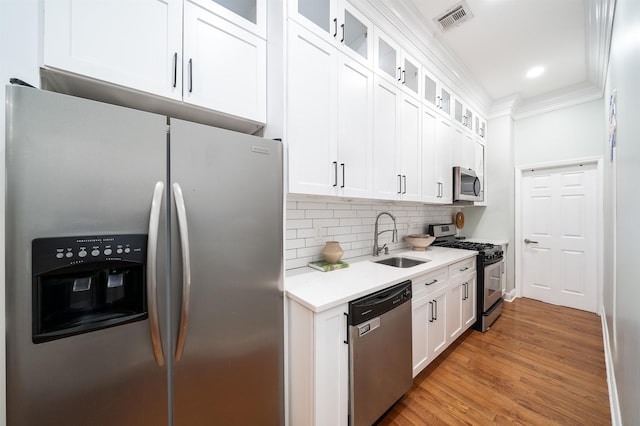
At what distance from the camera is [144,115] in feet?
2.94

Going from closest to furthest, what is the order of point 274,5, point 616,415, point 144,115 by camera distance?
1. point 144,115
2. point 274,5
3. point 616,415

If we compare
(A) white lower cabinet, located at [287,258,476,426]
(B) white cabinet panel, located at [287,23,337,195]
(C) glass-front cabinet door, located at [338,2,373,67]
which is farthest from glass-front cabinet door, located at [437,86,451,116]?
(A) white lower cabinet, located at [287,258,476,426]

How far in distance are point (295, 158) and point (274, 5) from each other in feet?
3.00

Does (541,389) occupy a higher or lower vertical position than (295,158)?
lower

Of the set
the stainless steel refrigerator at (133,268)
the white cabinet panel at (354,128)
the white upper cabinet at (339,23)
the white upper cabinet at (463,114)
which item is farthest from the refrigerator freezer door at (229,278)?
the white upper cabinet at (463,114)

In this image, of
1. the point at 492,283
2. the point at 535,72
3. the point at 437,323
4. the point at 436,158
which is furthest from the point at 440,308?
the point at 535,72

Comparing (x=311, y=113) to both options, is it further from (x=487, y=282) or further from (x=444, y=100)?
(x=487, y=282)

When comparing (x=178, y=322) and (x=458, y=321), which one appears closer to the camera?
(x=178, y=322)

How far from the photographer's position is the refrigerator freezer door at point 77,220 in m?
0.72

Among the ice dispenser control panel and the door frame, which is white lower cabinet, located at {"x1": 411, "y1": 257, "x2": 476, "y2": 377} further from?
the door frame

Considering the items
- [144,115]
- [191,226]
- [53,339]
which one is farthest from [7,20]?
[53,339]

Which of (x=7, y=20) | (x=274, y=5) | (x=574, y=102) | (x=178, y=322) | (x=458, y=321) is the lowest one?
(x=458, y=321)

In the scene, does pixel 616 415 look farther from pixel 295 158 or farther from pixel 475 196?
pixel 295 158

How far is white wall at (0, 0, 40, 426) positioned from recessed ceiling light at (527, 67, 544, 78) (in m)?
4.42
